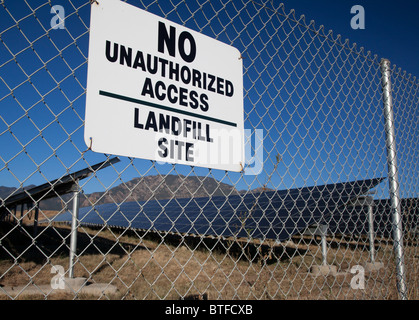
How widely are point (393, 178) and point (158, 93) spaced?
7.53 ft

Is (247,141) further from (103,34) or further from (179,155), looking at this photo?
(103,34)

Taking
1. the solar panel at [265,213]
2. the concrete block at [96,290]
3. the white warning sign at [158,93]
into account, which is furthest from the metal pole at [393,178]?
the concrete block at [96,290]

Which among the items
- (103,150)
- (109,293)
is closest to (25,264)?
(109,293)

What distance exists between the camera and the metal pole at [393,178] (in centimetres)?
268

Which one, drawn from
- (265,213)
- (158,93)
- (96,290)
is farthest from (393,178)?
(265,213)

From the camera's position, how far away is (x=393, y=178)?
2.82 metres

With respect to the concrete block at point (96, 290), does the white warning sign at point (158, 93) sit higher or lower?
higher

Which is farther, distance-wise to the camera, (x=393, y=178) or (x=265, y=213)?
(x=265, y=213)

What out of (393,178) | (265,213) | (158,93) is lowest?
(393,178)

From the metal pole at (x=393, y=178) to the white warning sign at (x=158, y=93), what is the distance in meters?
1.70

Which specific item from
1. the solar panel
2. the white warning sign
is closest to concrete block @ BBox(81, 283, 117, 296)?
the solar panel

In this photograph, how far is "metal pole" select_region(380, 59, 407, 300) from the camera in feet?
8.78

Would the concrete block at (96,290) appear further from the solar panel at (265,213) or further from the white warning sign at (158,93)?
the white warning sign at (158,93)

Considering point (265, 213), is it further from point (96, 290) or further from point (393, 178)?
point (393, 178)
